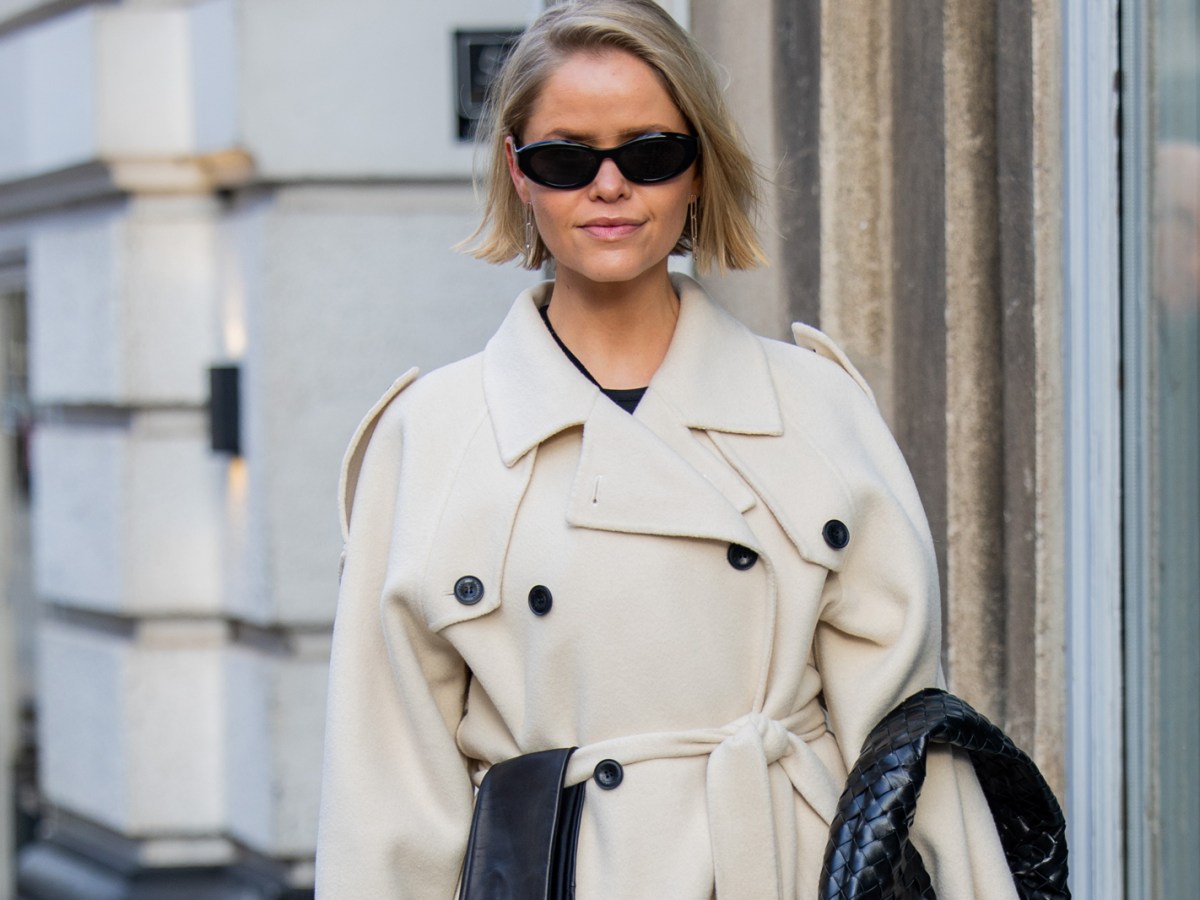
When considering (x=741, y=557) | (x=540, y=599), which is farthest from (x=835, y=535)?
(x=540, y=599)

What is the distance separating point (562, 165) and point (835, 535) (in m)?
0.54

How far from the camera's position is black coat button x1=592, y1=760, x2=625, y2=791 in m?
2.09

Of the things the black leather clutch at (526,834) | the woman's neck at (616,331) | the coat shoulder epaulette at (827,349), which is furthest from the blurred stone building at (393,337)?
the black leather clutch at (526,834)

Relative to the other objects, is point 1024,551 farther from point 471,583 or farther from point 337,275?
point 337,275

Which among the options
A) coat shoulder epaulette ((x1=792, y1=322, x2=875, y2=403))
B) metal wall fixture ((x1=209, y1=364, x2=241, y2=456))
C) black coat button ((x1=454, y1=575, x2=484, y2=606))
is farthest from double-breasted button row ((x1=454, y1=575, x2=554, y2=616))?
metal wall fixture ((x1=209, y1=364, x2=241, y2=456))

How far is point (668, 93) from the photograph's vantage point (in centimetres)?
210

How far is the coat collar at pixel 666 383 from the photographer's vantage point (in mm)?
2150

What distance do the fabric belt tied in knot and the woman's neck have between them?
0.45 metres

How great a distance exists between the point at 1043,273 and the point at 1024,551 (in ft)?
1.73

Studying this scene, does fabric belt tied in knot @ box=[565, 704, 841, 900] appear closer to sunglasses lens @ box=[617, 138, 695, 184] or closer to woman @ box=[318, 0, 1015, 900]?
woman @ box=[318, 0, 1015, 900]

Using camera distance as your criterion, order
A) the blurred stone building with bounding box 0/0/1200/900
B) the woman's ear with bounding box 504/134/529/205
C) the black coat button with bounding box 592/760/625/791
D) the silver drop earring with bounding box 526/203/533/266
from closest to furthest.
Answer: the black coat button with bounding box 592/760/625/791, the woman's ear with bounding box 504/134/529/205, the silver drop earring with bounding box 526/203/533/266, the blurred stone building with bounding box 0/0/1200/900

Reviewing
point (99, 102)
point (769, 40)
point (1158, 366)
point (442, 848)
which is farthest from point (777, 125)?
point (99, 102)

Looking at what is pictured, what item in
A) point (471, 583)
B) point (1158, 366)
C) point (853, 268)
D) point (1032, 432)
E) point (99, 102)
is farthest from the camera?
point (99, 102)

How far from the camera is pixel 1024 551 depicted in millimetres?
3418
